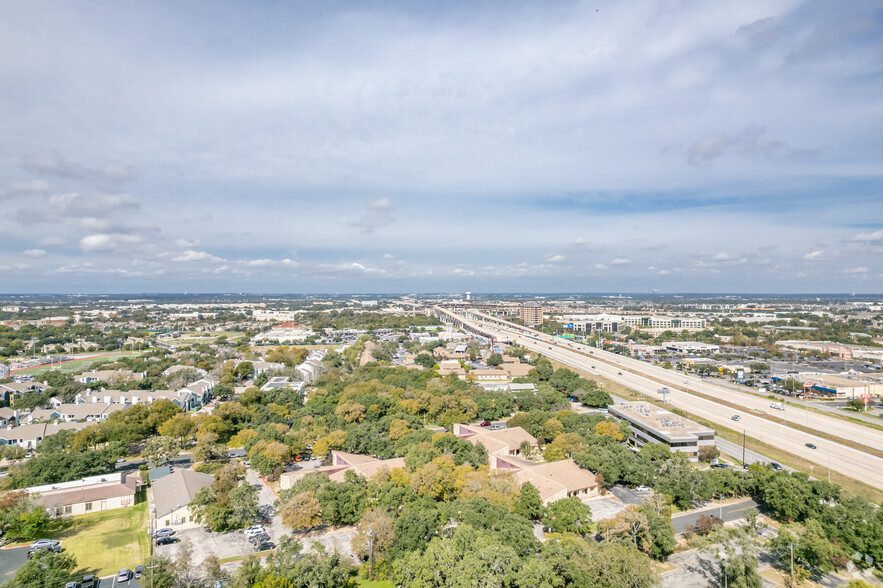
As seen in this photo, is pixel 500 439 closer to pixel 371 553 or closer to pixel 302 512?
pixel 302 512

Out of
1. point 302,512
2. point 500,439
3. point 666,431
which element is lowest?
point 500,439

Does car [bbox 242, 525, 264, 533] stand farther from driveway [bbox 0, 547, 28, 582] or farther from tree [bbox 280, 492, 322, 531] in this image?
driveway [bbox 0, 547, 28, 582]

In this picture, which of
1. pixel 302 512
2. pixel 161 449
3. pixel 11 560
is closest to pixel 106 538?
pixel 11 560

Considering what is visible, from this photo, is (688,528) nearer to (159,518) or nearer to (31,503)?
(159,518)

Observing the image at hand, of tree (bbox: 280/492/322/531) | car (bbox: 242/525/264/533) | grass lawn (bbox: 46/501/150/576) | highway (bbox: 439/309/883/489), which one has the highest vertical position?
tree (bbox: 280/492/322/531)

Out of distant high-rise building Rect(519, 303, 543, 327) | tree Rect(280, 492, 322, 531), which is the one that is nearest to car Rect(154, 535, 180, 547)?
tree Rect(280, 492, 322, 531)

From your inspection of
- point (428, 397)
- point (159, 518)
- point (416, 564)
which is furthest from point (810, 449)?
point (159, 518)
